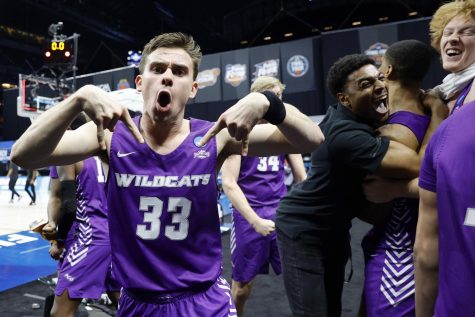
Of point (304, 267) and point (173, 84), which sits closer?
point (173, 84)

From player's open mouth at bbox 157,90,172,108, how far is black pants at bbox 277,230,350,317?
106cm

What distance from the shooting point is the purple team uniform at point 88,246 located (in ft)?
9.71

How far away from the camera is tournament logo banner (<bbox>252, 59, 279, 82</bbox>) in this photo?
1521 cm

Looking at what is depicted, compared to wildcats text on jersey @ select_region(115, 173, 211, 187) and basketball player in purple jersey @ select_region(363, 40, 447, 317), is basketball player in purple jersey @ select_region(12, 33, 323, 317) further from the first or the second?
basketball player in purple jersey @ select_region(363, 40, 447, 317)

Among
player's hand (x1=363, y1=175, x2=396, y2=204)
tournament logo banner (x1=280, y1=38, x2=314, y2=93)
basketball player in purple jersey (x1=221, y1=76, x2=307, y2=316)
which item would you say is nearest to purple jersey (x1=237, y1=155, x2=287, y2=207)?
basketball player in purple jersey (x1=221, y1=76, x2=307, y2=316)

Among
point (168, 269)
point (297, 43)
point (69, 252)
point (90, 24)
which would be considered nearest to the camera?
point (168, 269)

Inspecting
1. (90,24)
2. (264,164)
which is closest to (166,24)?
(90,24)

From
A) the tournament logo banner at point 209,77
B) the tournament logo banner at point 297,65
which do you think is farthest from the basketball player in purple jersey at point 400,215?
the tournament logo banner at point 209,77

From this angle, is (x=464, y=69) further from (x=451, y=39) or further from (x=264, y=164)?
(x=264, y=164)

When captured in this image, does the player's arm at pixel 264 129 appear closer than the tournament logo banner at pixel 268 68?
Yes

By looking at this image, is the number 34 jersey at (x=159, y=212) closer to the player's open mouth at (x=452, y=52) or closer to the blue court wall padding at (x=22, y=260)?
the player's open mouth at (x=452, y=52)

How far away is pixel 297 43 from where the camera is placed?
15.0 meters

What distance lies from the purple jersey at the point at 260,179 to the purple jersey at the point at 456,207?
2689 millimetres

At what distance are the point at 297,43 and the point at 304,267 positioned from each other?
45.1 ft
